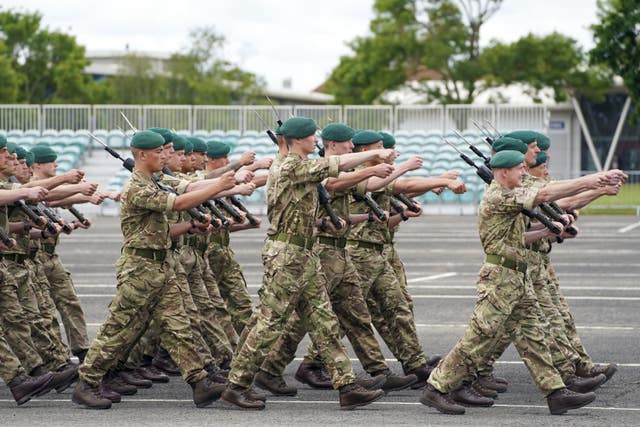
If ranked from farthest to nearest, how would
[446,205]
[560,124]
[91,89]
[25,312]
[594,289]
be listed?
1. [91,89]
2. [560,124]
3. [446,205]
4. [594,289]
5. [25,312]

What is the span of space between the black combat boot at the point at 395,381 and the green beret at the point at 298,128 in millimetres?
2164

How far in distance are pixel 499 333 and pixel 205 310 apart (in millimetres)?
3006

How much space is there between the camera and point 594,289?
734 inches

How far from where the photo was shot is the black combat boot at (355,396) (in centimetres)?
1034

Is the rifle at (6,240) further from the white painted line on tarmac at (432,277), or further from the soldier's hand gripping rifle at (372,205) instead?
the white painted line on tarmac at (432,277)

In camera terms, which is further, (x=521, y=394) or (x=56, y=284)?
(x=56, y=284)

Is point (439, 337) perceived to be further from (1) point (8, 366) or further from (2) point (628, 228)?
(2) point (628, 228)

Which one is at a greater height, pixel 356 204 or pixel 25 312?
pixel 356 204

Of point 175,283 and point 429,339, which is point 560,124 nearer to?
point 429,339

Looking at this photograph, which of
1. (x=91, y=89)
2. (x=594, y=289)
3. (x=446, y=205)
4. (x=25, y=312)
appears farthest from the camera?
(x=91, y=89)

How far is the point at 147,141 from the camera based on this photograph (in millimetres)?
10617

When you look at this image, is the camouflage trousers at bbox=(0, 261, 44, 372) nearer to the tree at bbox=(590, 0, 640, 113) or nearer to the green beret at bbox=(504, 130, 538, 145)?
the green beret at bbox=(504, 130, 538, 145)

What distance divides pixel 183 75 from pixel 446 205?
33300mm

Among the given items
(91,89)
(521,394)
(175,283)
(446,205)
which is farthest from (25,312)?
(91,89)
